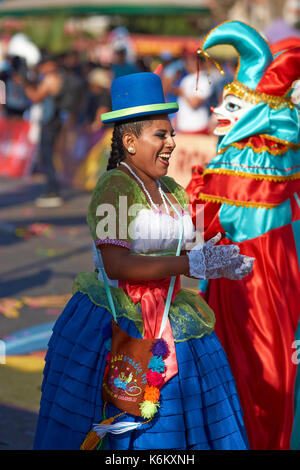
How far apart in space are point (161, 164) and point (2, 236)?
6545 mm

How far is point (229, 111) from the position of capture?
4.38 metres

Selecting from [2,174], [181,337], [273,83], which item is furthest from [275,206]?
[2,174]

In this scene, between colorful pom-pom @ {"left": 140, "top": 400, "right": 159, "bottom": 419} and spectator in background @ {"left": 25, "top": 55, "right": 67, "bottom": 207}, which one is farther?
spectator in background @ {"left": 25, "top": 55, "right": 67, "bottom": 207}

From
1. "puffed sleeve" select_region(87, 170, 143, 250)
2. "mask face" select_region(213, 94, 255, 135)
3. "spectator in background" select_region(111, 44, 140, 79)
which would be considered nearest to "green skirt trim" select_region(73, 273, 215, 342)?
"puffed sleeve" select_region(87, 170, 143, 250)

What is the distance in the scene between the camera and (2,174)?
Result: 1467 centimetres

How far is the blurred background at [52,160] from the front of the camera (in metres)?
5.58

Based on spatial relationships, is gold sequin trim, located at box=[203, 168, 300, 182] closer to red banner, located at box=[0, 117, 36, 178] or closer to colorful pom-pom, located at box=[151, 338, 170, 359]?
colorful pom-pom, located at box=[151, 338, 170, 359]

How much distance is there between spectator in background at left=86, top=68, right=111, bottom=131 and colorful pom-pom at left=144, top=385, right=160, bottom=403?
Answer: 10.6 m

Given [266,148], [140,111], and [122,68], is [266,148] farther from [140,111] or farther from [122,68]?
[122,68]

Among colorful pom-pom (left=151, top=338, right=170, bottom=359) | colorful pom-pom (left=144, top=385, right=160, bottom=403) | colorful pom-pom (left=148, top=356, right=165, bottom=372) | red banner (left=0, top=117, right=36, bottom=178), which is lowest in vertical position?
red banner (left=0, top=117, right=36, bottom=178)

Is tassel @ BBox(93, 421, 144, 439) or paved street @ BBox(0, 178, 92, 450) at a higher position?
tassel @ BBox(93, 421, 144, 439)

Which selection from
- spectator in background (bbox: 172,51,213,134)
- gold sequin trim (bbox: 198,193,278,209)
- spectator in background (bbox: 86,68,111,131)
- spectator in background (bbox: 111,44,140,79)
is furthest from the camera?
spectator in background (bbox: 111,44,140,79)

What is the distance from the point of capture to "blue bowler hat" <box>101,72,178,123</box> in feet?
10.1
